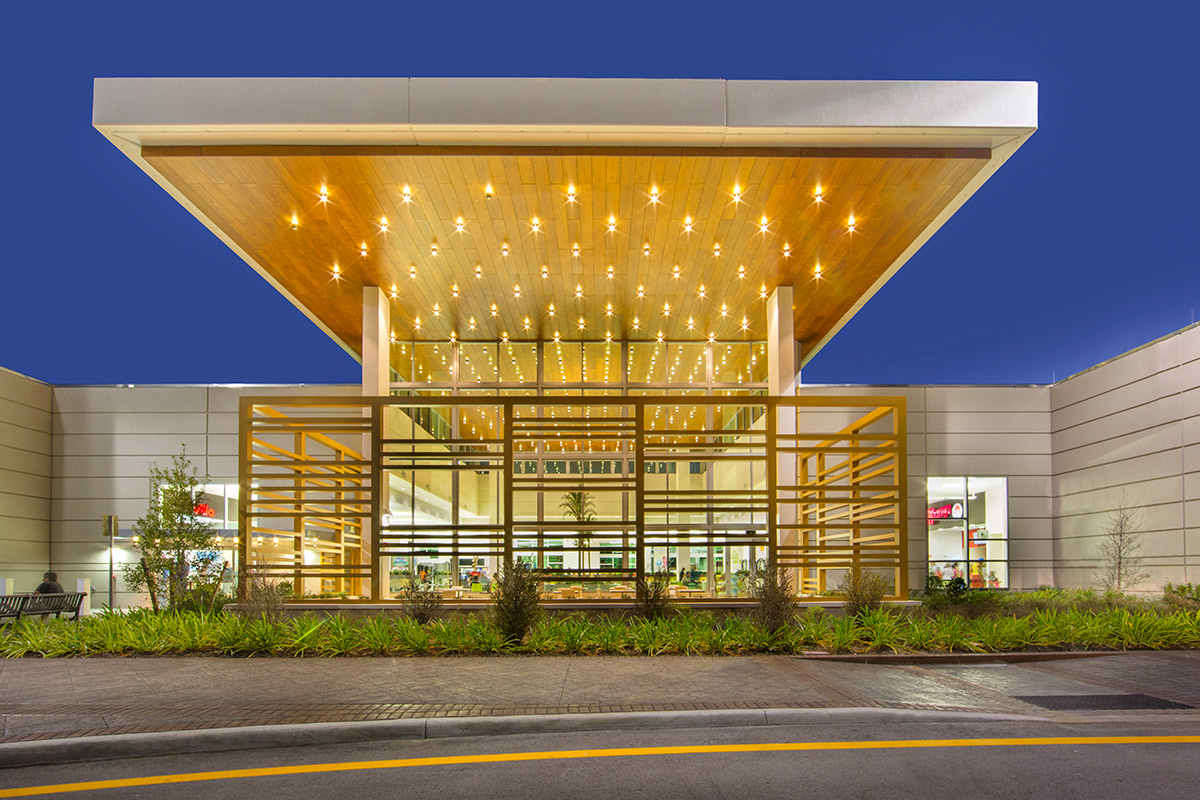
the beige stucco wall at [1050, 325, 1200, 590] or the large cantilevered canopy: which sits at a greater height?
the large cantilevered canopy

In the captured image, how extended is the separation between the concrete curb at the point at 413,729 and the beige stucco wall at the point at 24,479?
22.5 metres

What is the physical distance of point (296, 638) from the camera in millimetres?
11641

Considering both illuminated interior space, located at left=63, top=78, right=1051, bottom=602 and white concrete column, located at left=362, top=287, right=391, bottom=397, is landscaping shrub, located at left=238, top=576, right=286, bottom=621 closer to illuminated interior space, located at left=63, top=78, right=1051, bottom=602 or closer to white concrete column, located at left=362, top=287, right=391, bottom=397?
illuminated interior space, located at left=63, top=78, right=1051, bottom=602

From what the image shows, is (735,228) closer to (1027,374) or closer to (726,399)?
(726,399)

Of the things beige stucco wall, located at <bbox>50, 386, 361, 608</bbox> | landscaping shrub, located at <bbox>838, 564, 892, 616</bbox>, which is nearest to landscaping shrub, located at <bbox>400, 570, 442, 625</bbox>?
landscaping shrub, located at <bbox>838, 564, 892, 616</bbox>

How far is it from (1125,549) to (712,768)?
2057 centimetres

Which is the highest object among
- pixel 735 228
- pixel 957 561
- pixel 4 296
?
pixel 4 296

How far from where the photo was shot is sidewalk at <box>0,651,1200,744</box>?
7926 mm

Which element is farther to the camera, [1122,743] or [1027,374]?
[1027,374]

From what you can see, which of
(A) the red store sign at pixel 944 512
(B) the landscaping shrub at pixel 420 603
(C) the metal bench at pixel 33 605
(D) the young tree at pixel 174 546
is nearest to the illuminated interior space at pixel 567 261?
(D) the young tree at pixel 174 546

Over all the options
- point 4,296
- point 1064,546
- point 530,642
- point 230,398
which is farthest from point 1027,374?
point 4,296

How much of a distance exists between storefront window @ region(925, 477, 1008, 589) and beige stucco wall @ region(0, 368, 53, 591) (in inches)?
1025

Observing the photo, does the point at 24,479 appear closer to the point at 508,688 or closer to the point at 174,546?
the point at 174,546

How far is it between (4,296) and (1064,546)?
543 feet
